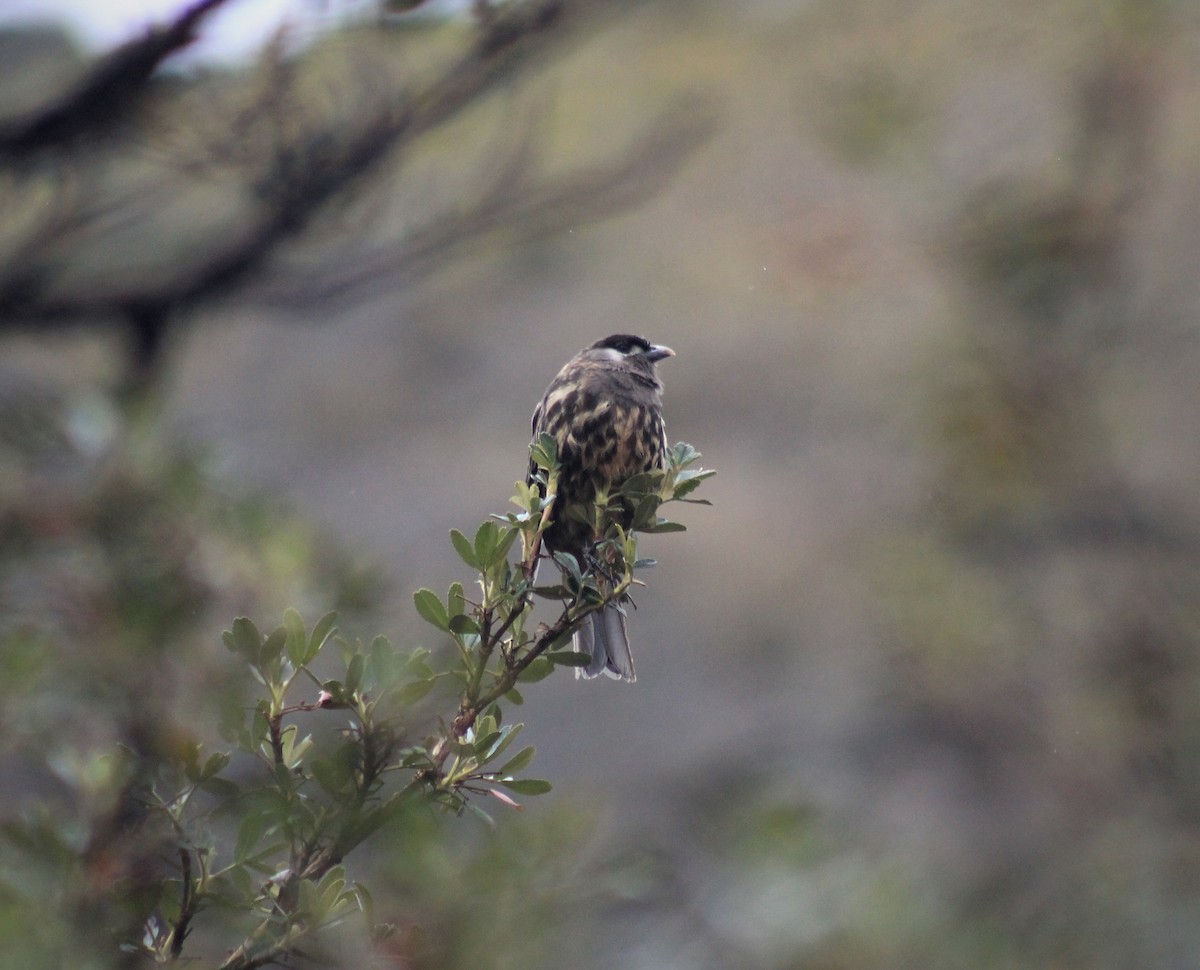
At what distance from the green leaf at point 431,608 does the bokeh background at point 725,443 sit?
278 mm

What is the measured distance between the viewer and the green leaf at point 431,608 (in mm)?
1679

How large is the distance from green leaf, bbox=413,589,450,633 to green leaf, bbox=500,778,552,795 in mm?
204

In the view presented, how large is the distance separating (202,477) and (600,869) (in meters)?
1.49

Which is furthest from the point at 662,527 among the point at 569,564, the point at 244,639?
the point at 244,639

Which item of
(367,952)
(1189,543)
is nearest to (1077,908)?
(1189,543)

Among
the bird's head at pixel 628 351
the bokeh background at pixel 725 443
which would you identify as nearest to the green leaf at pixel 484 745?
the bokeh background at pixel 725 443

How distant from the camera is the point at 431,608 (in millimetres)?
1688

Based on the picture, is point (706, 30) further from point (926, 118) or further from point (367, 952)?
point (367, 952)

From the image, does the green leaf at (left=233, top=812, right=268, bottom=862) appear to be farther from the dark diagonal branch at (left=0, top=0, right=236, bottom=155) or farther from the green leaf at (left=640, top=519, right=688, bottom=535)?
the dark diagonal branch at (left=0, top=0, right=236, bottom=155)

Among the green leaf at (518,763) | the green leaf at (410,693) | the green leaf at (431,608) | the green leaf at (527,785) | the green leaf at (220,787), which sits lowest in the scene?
the green leaf at (220,787)

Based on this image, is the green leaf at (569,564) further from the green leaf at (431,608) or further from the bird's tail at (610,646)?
the bird's tail at (610,646)

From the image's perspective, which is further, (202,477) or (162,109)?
(162,109)

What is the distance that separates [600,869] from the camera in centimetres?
181

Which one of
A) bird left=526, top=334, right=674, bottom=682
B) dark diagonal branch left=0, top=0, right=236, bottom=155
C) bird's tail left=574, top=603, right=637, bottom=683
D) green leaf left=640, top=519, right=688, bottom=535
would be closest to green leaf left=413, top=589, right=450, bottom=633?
green leaf left=640, top=519, right=688, bottom=535
